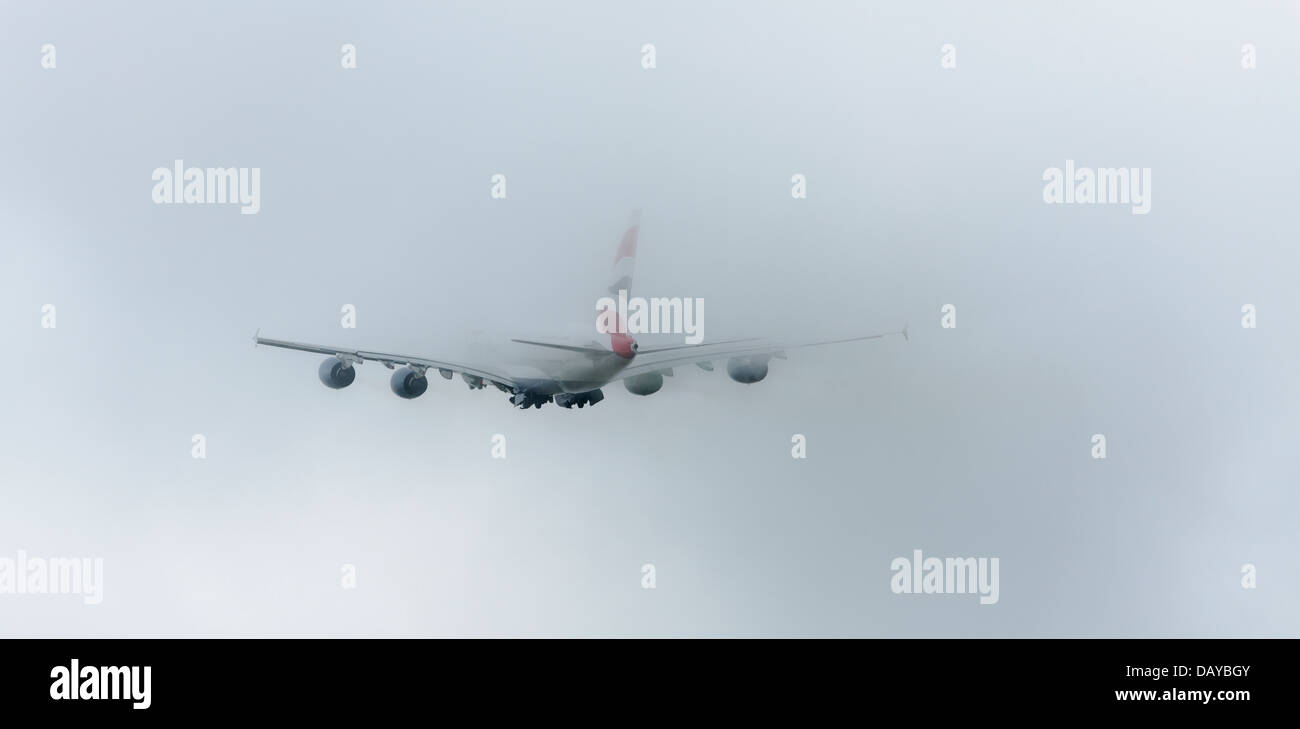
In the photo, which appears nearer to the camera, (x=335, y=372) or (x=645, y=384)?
(x=335, y=372)

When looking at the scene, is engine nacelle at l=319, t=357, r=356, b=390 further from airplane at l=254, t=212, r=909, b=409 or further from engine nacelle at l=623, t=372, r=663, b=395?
engine nacelle at l=623, t=372, r=663, b=395

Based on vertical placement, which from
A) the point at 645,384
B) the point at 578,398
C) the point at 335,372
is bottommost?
the point at 578,398

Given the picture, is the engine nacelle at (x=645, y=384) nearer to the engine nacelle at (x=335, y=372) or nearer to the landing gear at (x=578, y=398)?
the landing gear at (x=578, y=398)

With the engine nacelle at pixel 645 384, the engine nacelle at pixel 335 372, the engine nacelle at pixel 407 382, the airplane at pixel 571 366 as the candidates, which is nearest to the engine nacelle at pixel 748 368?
the airplane at pixel 571 366

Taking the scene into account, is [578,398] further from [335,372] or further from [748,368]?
[335,372]

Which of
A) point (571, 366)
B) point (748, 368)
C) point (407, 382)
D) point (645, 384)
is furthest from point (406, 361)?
point (748, 368)

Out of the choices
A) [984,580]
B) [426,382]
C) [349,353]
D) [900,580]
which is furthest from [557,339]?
[984,580]
